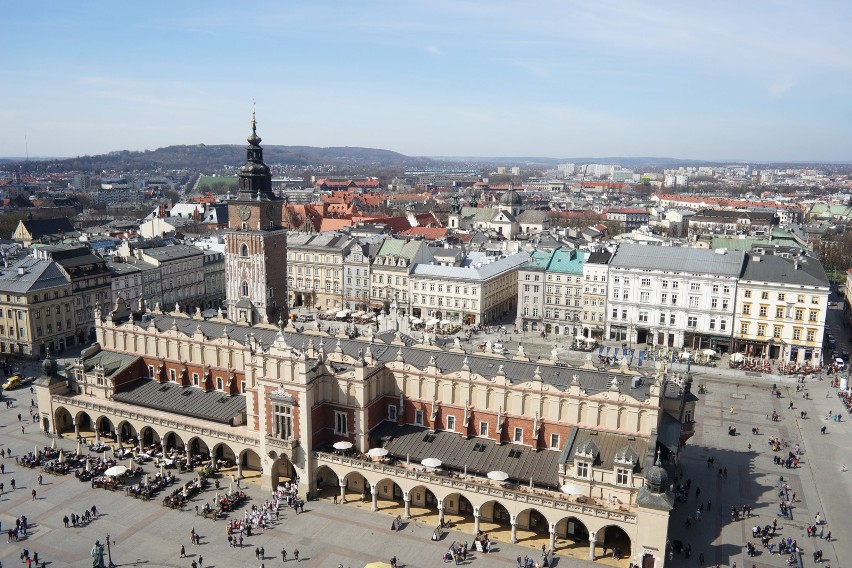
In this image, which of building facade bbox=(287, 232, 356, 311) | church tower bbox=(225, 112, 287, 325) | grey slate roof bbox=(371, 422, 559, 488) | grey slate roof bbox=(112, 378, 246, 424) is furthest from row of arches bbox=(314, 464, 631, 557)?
building facade bbox=(287, 232, 356, 311)

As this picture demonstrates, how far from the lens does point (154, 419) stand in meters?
68.4

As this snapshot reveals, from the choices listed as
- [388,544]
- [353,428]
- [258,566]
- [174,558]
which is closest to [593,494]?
[388,544]

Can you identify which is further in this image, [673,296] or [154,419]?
[673,296]

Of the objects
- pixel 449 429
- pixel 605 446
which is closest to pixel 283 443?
pixel 449 429

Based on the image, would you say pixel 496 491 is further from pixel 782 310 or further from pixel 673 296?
pixel 782 310

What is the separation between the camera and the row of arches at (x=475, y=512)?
53812 mm

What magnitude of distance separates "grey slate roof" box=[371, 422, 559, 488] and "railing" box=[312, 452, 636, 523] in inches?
73.5

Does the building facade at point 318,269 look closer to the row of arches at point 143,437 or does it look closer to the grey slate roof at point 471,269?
the grey slate roof at point 471,269

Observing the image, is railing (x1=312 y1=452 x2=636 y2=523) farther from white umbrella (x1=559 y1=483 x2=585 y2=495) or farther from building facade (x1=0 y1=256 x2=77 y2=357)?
building facade (x1=0 y1=256 x2=77 y2=357)

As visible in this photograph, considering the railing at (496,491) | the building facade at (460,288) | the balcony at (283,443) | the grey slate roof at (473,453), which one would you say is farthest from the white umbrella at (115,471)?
the building facade at (460,288)

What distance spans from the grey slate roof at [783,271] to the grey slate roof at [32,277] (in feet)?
355

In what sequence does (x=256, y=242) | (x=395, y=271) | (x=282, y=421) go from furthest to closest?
(x=395, y=271), (x=256, y=242), (x=282, y=421)

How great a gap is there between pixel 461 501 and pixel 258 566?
17.9 m

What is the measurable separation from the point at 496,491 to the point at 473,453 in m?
5.85
